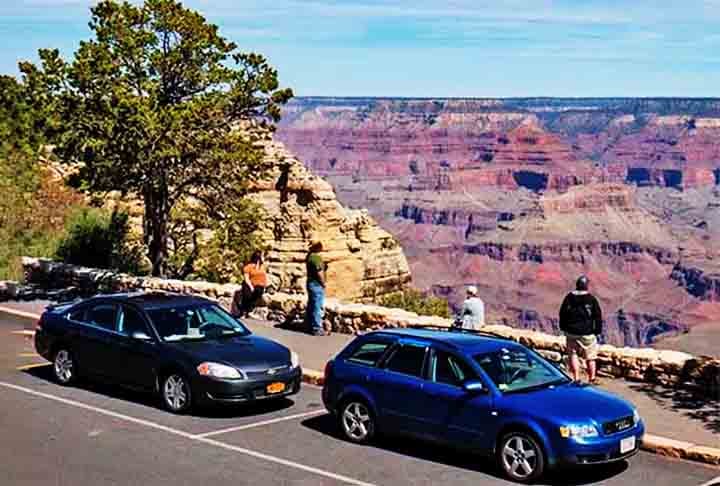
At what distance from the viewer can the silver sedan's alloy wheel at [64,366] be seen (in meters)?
14.6

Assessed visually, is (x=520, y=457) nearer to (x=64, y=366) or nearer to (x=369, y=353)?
(x=369, y=353)

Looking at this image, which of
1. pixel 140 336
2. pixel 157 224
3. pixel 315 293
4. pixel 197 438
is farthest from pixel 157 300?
pixel 157 224

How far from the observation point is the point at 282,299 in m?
19.7

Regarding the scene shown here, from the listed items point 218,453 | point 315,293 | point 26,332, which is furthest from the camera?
point 26,332

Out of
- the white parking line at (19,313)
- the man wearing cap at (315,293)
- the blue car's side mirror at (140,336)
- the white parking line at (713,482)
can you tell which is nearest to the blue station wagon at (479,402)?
the white parking line at (713,482)

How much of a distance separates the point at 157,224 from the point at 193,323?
1070 centimetres

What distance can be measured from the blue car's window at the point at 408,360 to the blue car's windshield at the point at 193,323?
302cm

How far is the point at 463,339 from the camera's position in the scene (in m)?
11.6

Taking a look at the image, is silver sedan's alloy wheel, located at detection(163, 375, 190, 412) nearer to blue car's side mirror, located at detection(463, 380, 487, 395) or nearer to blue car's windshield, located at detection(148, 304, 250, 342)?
blue car's windshield, located at detection(148, 304, 250, 342)

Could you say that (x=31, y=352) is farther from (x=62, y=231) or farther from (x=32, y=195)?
(x=32, y=195)

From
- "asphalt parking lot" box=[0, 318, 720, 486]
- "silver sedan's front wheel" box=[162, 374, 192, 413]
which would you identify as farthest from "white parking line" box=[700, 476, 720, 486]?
"silver sedan's front wheel" box=[162, 374, 192, 413]

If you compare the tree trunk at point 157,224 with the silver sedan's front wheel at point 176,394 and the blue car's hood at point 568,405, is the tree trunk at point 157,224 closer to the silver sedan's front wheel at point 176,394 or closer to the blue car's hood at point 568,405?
the silver sedan's front wheel at point 176,394

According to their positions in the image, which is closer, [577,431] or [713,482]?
[577,431]

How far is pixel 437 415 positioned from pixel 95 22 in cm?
1410
